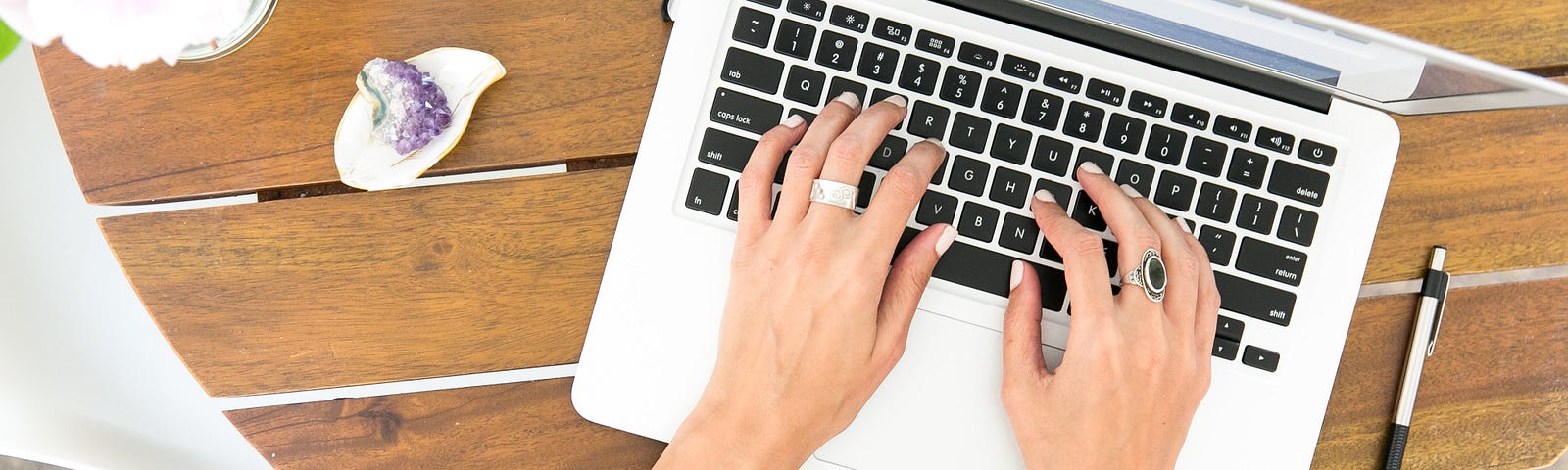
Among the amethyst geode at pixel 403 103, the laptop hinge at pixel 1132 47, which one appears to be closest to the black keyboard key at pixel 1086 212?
the laptop hinge at pixel 1132 47

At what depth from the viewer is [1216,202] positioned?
1.77 ft

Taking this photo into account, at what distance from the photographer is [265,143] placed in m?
0.57

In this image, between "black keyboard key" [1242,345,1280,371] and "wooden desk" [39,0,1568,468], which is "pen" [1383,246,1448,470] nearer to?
"wooden desk" [39,0,1568,468]

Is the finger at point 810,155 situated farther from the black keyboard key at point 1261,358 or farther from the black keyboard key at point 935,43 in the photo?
the black keyboard key at point 1261,358

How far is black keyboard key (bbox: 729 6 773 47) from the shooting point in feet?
1.76

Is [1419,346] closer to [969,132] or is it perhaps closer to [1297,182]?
[1297,182]

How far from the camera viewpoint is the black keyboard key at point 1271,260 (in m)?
0.54

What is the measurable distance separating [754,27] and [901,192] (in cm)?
14

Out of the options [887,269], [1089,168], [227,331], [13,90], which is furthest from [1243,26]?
[13,90]

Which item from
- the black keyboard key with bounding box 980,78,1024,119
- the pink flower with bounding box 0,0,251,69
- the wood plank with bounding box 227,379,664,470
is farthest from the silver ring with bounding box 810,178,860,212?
the pink flower with bounding box 0,0,251,69

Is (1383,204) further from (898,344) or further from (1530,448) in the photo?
(898,344)

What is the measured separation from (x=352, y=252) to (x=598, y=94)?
0.66ft

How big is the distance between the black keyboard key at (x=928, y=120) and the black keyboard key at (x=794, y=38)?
0.08 metres

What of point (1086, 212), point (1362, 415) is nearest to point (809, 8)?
point (1086, 212)
